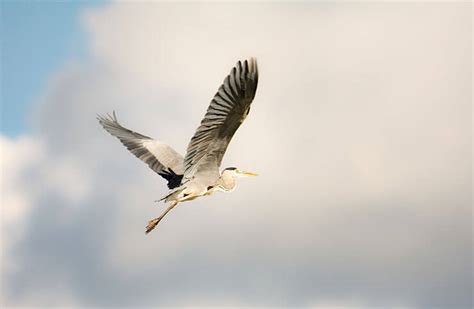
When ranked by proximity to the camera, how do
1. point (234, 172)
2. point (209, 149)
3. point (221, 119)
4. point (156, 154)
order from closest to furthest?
1. point (221, 119)
2. point (209, 149)
3. point (234, 172)
4. point (156, 154)

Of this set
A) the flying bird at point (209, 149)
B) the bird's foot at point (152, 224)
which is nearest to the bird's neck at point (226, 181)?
the flying bird at point (209, 149)

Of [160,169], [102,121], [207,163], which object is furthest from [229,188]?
[102,121]

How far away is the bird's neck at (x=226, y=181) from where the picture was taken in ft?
58.1

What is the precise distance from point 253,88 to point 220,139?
1.78 m

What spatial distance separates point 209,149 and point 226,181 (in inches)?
46.6

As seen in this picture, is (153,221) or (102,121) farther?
(102,121)

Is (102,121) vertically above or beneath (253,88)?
above

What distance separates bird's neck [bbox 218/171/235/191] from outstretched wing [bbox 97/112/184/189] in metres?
1.29

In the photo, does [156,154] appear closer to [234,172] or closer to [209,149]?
[234,172]

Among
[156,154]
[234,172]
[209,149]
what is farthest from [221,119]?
[156,154]

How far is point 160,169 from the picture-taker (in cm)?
1997

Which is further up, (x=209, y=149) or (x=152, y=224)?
(x=209, y=149)

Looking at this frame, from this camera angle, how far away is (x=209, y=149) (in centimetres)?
1683

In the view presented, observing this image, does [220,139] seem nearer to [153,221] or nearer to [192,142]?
[192,142]
